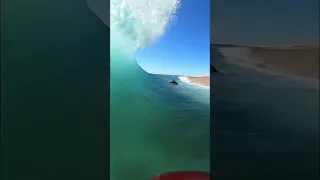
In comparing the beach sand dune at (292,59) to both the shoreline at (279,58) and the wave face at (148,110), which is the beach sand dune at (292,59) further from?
the wave face at (148,110)

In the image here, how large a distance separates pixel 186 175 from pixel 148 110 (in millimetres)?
338

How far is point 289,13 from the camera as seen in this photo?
155cm

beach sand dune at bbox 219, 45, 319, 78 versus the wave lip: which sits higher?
the wave lip

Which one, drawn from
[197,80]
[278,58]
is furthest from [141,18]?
[278,58]

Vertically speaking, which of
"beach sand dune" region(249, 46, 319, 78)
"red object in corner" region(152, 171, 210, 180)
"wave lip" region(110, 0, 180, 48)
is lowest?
"red object in corner" region(152, 171, 210, 180)

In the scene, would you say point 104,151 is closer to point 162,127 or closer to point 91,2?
point 162,127

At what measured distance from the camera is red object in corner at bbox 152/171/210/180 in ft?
5.10

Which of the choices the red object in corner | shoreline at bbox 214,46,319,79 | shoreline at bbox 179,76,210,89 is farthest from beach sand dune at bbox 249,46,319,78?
the red object in corner

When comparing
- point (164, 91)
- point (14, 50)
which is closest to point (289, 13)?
point (164, 91)

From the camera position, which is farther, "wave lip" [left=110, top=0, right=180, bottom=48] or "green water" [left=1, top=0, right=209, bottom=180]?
"wave lip" [left=110, top=0, right=180, bottom=48]

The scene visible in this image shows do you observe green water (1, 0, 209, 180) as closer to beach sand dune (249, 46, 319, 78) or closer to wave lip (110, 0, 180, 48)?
wave lip (110, 0, 180, 48)

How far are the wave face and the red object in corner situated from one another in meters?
0.02

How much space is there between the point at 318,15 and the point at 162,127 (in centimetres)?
84

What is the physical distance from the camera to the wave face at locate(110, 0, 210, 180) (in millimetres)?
1518
